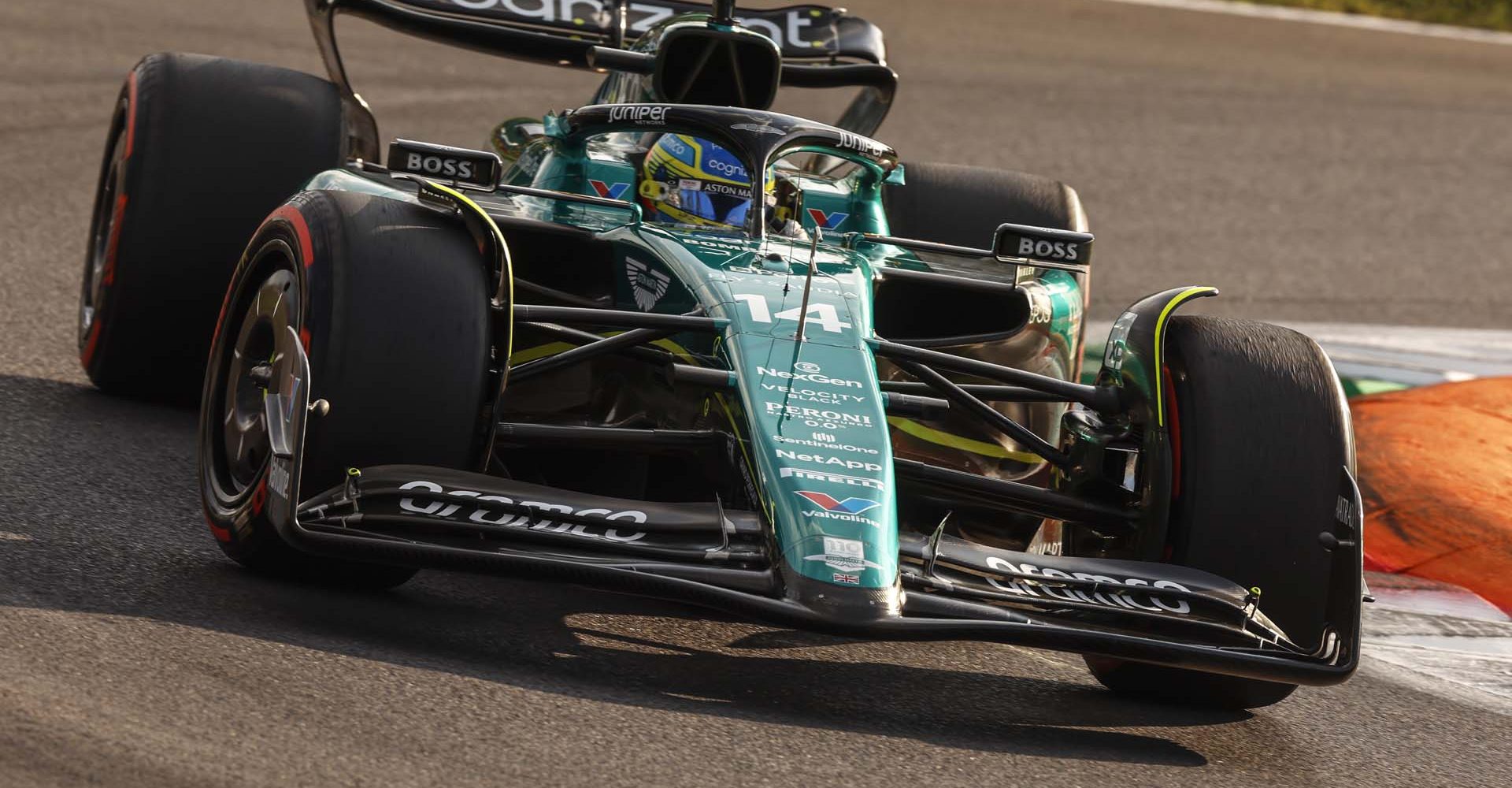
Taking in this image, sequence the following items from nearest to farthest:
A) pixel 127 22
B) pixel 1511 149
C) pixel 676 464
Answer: pixel 676 464
pixel 127 22
pixel 1511 149

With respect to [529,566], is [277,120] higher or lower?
higher

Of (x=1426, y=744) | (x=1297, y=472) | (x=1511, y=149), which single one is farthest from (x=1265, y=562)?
(x=1511, y=149)

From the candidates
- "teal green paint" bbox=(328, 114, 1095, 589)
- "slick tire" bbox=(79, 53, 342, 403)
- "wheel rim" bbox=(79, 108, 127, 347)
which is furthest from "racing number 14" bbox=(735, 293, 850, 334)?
"wheel rim" bbox=(79, 108, 127, 347)

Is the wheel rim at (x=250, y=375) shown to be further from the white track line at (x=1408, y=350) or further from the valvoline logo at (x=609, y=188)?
the white track line at (x=1408, y=350)

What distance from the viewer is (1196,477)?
14.8ft

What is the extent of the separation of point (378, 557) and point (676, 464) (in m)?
1.18

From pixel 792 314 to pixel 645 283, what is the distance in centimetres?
54

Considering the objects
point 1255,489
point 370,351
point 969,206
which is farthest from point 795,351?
point 969,206

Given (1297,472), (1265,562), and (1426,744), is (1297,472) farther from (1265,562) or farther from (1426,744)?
(1426,744)

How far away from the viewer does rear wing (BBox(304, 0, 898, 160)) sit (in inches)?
278

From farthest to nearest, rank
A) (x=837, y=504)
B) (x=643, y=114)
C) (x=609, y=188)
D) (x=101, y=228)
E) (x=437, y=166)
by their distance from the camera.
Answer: (x=101, y=228), (x=609, y=188), (x=643, y=114), (x=437, y=166), (x=837, y=504)

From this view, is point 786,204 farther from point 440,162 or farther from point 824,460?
point 824,460

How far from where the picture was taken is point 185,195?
6.09m

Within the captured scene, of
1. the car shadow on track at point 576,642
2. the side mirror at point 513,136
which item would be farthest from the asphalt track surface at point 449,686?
the side mirror at point 513,136
